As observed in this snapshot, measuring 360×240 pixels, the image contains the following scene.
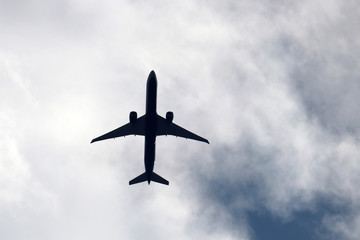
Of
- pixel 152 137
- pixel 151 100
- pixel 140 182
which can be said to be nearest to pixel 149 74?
pixel 151 100

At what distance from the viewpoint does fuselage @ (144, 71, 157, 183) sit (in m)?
72.9

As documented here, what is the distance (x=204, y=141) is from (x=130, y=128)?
14137 mm

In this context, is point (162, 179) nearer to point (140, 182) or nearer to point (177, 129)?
point (140, 182)

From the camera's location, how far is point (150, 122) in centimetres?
7562

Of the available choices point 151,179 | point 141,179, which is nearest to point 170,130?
point 151,179

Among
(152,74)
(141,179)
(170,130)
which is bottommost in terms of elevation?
(141,179)

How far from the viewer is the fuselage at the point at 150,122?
239ft

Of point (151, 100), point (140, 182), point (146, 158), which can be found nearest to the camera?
point (151, 100)

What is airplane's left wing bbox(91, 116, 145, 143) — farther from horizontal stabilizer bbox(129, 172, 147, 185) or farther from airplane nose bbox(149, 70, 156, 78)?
airplane nose bbox(149, 70, 156, 78)

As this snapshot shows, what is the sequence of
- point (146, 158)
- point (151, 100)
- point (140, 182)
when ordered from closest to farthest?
point (151, 100) < point (146, 158) < point (140, 182)

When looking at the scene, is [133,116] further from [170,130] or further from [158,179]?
[158,179]

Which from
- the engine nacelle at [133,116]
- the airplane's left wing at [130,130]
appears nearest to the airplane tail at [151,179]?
the airplane's left wing at [130,130]

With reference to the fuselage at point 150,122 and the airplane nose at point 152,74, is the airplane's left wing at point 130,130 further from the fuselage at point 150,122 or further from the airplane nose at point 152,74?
the airplane nose at point 152,74

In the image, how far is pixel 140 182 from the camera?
3497 inches
